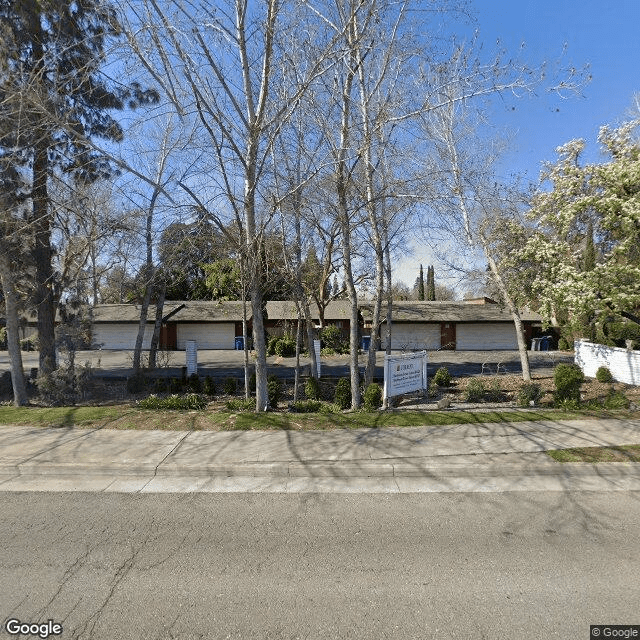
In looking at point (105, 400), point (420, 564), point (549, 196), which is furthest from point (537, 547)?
point (105, 400)

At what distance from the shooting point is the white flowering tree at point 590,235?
413 inches

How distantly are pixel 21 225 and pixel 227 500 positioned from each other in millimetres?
9143

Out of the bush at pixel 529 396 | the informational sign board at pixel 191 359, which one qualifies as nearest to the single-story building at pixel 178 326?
the informational sign board at pixel 191 359

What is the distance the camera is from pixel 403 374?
1091cm

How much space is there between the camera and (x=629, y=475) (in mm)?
5949

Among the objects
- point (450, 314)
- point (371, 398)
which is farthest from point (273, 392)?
point (450, 314)

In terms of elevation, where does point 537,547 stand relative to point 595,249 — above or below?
below

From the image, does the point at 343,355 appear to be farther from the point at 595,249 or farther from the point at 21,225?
the point at 21,225

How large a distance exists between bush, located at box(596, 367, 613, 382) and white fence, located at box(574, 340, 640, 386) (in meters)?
0.30

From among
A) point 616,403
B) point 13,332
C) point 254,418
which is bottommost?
point 616,403

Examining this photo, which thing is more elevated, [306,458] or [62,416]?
[62,416]

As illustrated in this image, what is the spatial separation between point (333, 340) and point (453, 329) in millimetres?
9311

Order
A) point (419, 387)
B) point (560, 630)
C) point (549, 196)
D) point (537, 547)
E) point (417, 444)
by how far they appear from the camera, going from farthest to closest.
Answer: point (549, 196) < point (419, 387) < point (417, 444) < point (537, 547) < point (560, 630)

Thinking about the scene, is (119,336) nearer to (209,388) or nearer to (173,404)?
(209,388)
